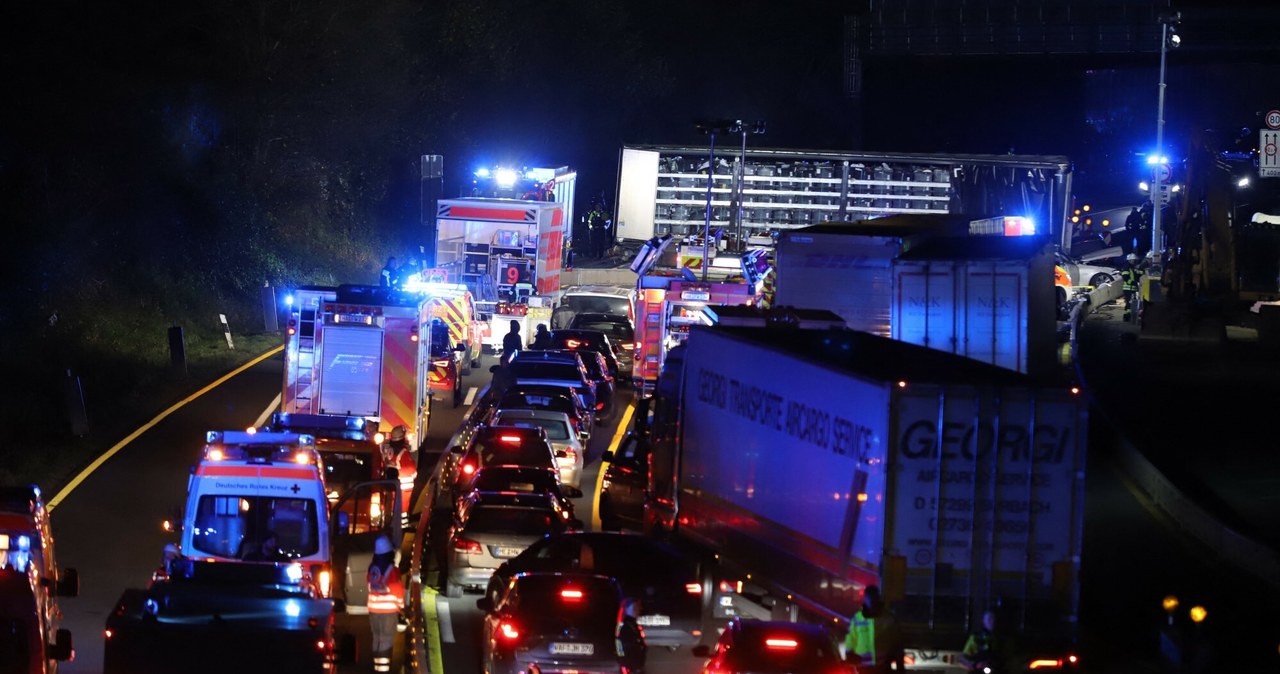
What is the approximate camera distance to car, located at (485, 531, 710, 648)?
17281 mm

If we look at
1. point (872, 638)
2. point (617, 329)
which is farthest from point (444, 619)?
Result: point (617, 329)

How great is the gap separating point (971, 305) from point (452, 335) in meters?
13.0

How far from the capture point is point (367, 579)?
1709 cm

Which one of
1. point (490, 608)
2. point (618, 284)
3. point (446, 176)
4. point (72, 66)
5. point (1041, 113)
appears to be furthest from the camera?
point (1041, 113)

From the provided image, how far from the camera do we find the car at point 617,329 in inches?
1501

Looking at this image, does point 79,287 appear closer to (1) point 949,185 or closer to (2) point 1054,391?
(1) point 949,185

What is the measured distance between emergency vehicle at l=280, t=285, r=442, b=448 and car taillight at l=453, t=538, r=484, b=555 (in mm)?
6682

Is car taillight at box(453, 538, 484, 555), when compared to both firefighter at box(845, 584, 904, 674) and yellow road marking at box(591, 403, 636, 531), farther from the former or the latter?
firefighter at box(845, 584, 904, 674)

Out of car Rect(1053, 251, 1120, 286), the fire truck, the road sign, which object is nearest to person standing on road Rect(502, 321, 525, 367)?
the fire truck

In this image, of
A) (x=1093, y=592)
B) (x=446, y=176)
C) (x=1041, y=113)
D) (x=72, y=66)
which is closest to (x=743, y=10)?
(x=1041, y=113)

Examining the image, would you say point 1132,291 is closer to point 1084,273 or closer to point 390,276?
point 1084,273

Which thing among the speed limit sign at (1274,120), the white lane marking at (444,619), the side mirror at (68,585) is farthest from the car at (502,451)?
the speed limit sign at (1274,120)

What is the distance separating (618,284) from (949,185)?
10615 millimetres

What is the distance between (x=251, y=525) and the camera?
52.0ft
